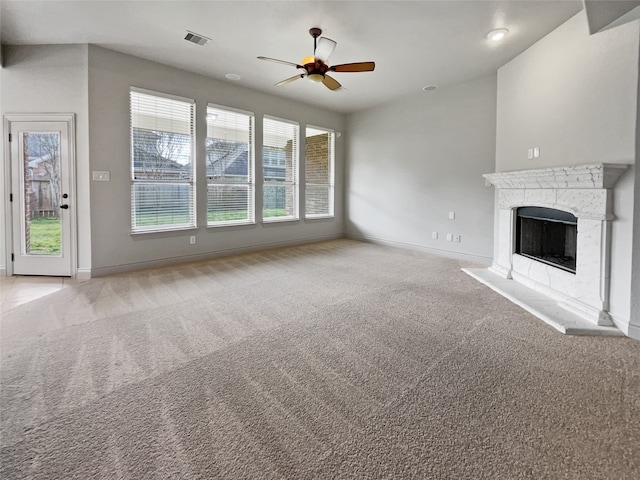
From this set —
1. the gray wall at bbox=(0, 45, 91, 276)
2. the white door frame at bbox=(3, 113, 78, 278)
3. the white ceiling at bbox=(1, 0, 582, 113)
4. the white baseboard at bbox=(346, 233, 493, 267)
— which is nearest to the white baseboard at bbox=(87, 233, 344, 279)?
the white door frame at bbox=(3, 113, 78, 278)

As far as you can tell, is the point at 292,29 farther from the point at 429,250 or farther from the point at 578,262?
the point at 429,250

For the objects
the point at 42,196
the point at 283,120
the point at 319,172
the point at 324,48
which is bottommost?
the point at 42,196

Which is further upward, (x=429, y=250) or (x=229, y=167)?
(x=229, y=167)

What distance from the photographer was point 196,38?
156 inches

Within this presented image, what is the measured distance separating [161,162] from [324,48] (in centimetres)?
300

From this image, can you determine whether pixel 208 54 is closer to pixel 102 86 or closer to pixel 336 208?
pixel 102 86

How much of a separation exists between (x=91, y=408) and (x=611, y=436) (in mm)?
2637

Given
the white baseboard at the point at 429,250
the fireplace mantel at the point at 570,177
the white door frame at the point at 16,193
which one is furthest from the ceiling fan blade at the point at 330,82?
the white baseboard at the point at 429,250

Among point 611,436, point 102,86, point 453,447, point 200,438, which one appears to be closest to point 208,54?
point 102,86

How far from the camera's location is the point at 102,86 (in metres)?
4.29

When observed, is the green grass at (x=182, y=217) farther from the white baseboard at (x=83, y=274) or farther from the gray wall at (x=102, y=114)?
the white baseboard at (x=83, y=274)

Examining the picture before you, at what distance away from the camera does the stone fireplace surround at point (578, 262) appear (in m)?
2.83

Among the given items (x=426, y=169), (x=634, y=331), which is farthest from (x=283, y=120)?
(x=634, y=331)

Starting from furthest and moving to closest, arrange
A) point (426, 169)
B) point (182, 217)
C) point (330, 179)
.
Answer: point (330, 179)
point (426, 169)
point (182, 217)
